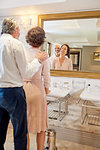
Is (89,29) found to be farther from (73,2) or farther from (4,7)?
(4,7)

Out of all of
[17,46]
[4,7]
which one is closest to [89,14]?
[4,7]

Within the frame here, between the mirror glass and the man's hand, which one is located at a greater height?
the mirror glass

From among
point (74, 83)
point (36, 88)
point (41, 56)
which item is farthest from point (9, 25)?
point (74, 83)

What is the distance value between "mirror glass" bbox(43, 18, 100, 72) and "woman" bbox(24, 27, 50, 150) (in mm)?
1036

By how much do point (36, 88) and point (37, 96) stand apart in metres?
0.07

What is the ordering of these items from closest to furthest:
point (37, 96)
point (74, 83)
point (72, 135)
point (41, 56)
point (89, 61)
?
point (41, 56)
point (37, 96)
point (72, 135)
point (89, 61)
point (74, 83)

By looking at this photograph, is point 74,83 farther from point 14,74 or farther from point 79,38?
point 14,74

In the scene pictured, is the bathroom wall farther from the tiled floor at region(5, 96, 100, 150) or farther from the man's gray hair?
the man's gray hair

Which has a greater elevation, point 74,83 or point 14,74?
point 14,74

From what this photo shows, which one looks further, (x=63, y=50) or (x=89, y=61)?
(x=63, y=50)

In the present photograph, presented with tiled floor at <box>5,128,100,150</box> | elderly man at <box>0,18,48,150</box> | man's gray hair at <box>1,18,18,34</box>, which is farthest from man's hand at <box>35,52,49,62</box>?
tiled floor at <box>5,128,100,150</box>

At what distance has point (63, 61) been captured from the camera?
7.45 ft

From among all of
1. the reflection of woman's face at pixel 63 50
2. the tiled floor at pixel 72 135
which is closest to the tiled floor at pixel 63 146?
the tiled floor at pixel 72 135

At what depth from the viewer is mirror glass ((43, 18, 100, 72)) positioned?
2059 millimetres
